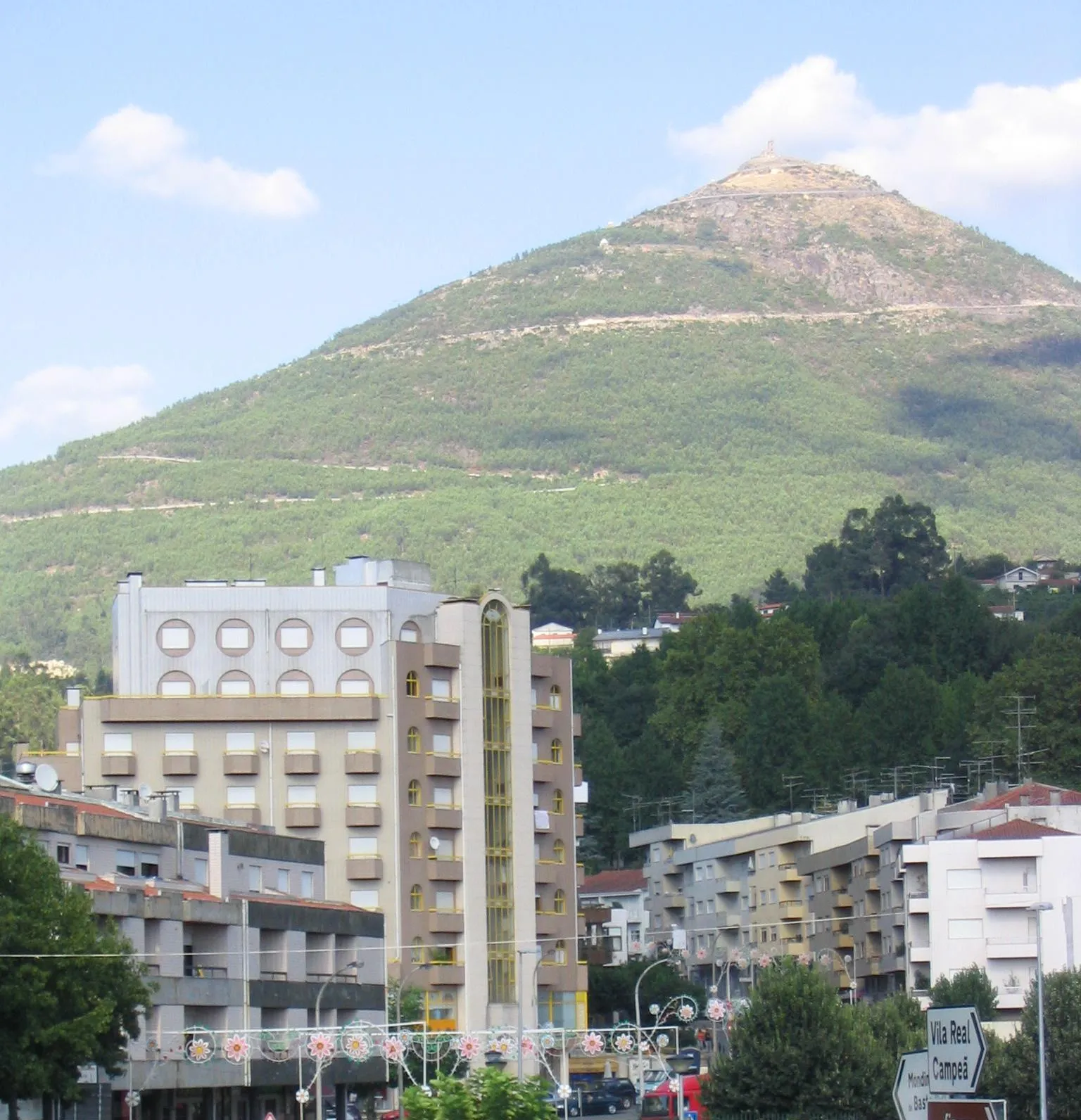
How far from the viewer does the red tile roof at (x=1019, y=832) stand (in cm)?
12025

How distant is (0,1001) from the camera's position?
210 feet

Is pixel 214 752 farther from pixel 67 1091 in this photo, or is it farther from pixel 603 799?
pixel 603 799

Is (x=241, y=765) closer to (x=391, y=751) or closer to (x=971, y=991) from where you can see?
(x=391, y=751)

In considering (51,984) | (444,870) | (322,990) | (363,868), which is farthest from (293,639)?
(51,984)

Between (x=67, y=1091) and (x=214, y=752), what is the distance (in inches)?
1821

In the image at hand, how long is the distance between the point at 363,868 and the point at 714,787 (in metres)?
69.9

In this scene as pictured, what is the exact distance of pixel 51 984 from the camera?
215 ft

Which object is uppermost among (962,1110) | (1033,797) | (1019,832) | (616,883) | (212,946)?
(1033,797)

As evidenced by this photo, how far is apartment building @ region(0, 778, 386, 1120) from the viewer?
7969 cm

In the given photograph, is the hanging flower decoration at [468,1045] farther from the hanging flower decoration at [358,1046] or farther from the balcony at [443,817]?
the balcony at [443,817]

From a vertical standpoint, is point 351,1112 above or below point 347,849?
below

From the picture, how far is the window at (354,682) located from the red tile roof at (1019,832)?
28044mm

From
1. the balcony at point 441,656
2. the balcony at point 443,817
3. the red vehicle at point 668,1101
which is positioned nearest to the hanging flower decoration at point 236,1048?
the red vehicle at point 668,1101

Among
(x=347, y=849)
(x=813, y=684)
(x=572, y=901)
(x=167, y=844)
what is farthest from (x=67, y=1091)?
(x=813, y=684)
